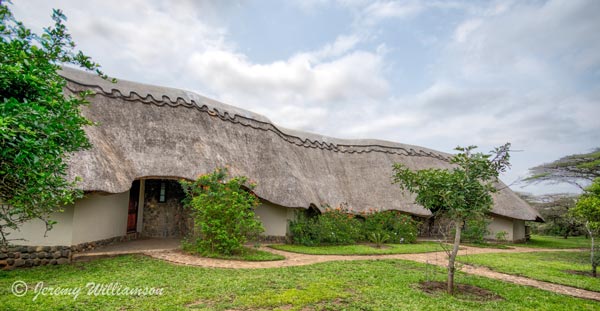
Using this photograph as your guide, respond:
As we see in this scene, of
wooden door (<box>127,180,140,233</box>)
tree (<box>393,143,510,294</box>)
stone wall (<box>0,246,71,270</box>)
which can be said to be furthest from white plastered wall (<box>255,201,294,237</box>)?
tree (<box>393,143,510,294</box>)

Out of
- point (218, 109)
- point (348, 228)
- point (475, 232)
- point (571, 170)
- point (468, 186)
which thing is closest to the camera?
point (468, 186)

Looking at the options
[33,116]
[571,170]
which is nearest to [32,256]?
[33,116]

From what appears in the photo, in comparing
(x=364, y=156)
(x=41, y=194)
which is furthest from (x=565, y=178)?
(x=41, y=194)

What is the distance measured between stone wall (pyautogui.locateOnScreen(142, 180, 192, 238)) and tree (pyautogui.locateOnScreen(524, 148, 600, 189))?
18548 millimetres

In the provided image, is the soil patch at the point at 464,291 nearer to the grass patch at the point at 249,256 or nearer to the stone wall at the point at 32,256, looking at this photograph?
the grass patch at the point at 249,256

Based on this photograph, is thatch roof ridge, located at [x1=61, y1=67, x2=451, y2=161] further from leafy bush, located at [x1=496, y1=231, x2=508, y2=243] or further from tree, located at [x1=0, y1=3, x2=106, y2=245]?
tree, located at [x1=0, y1=3, x2=106, y2=245]

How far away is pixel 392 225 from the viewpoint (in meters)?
14.5

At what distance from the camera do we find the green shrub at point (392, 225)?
1401 cm

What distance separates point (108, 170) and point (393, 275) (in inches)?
304

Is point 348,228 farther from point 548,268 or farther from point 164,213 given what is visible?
point 164,213

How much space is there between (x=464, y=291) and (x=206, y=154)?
8.87m

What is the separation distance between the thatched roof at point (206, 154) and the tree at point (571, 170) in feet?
15.7

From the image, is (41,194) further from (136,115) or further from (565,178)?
(565,178)

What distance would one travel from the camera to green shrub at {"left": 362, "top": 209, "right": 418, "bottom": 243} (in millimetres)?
14008
